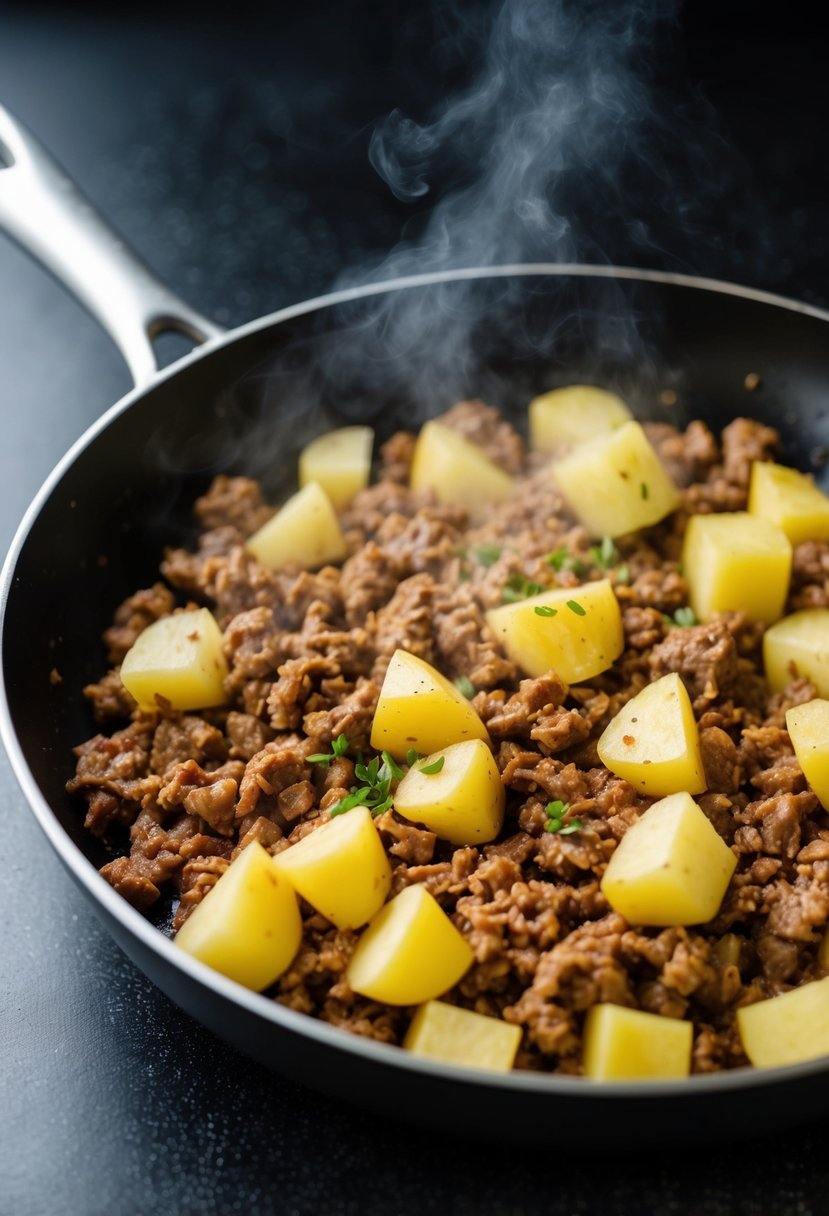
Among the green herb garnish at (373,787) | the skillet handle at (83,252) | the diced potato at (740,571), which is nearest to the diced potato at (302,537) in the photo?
the skillet handle at (83,252)

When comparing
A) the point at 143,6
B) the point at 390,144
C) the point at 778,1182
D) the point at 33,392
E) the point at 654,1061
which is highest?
the point at 143,6

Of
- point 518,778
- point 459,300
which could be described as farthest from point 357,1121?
point 459,300

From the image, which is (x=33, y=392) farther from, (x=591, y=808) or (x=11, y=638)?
(x=591, y=808)

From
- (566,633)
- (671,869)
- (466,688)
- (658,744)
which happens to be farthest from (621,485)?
(671,869)

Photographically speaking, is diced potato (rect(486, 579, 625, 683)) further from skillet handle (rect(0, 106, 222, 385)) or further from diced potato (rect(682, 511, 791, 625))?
skillet handle (rect(0, 106, 222, 385))

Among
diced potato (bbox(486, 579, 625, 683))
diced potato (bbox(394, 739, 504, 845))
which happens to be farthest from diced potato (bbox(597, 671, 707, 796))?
diced potato (bbox(394, 739, 504, 845))
